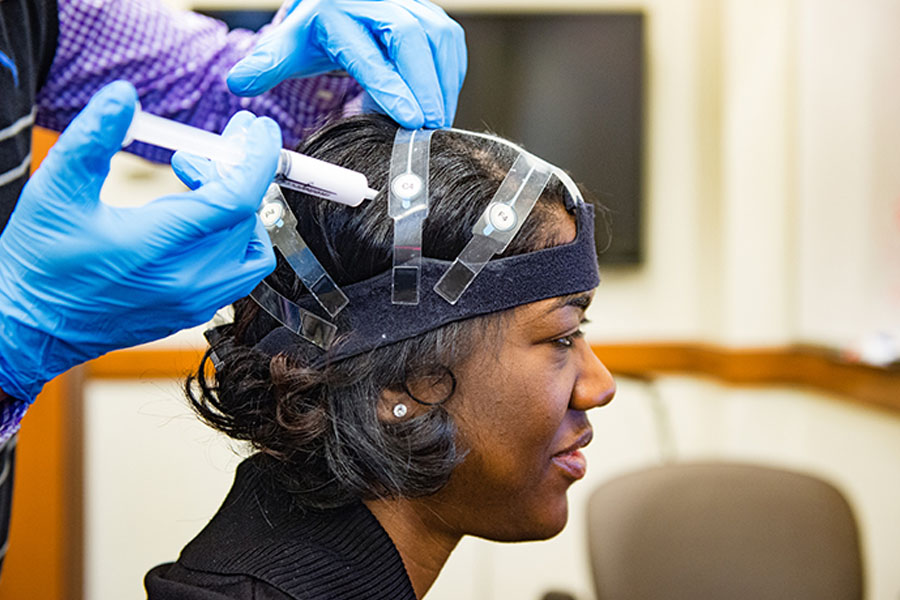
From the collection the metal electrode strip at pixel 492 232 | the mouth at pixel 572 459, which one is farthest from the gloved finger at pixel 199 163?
the mouth at pixel 572 459

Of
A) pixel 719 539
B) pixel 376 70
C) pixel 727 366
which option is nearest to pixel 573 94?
pixel 727 366

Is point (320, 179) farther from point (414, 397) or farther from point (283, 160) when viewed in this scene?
point (414, 397)

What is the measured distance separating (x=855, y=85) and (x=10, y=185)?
2.15 meters

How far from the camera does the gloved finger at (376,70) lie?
952mm

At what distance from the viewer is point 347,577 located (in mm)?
869

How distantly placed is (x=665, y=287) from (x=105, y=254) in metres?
2.44

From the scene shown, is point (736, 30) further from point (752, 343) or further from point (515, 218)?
point (515, 218)

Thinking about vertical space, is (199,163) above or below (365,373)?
above

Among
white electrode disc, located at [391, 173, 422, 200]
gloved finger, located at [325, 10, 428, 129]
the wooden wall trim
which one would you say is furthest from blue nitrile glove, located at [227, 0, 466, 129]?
the wooden wall trim

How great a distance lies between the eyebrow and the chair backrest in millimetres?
752

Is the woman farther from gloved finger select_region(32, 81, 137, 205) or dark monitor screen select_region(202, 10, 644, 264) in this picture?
dark monitor screen select_region(202, 10, 644, 264)

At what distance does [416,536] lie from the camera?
3.14 feet

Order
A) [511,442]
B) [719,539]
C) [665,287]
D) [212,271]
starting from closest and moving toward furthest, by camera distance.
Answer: [212,271]
[511,442]
[719,539]
[665,287]

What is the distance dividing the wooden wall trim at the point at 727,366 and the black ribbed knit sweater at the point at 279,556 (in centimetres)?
141
